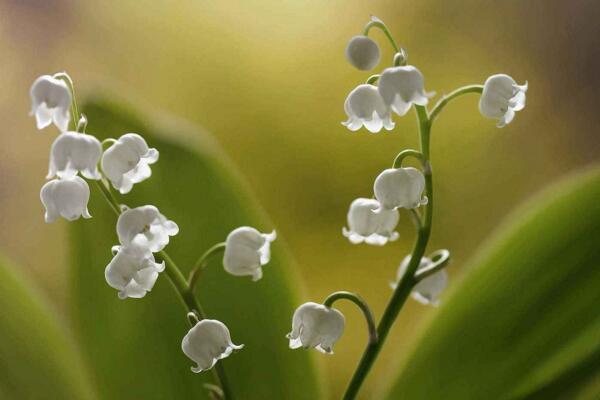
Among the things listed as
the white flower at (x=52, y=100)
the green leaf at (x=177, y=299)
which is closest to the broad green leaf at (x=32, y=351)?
the green leaf at (x=177, y=299)

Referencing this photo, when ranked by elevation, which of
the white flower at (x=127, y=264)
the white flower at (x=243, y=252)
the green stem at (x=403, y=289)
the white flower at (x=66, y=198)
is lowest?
the green stem at (x=403, y=289)

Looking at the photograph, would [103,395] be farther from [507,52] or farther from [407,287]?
[507,52]

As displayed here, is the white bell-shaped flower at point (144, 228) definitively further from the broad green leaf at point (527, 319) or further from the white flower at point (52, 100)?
the broad green leaf at point (527, 319)

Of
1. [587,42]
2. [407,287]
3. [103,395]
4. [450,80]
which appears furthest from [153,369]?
[587,42]

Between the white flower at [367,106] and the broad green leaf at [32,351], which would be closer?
the white flower at [367,106]

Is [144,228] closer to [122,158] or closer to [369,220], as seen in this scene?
[122,158]

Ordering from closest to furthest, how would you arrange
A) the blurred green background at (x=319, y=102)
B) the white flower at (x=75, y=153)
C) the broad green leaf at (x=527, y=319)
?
the white flower at (x=75, y=153) → the broad green leaf at (x=527, y=319) → the blurred green background at (x=319, y=102)
